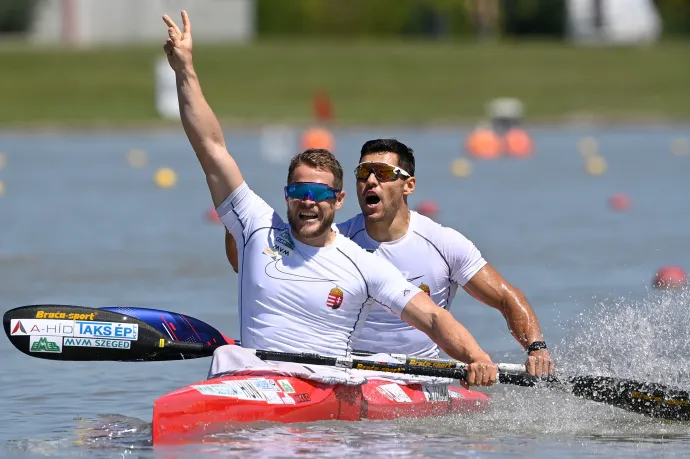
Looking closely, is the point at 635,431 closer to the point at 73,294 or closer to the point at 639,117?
the point at 73,294

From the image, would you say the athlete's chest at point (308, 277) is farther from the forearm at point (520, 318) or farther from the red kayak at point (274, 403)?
the forearm at point (520, 318)

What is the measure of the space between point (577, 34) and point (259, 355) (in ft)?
185

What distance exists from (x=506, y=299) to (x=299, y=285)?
1613 mm

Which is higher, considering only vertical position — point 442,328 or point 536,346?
point 442,328

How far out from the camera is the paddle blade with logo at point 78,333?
9234 mm

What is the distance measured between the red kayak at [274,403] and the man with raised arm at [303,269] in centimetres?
27

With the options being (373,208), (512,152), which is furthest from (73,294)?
(512,152)

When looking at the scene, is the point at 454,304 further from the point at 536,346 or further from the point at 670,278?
the point at 536,346

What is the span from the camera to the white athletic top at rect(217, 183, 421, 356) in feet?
28.5

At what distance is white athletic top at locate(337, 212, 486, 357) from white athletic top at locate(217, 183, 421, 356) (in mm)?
587

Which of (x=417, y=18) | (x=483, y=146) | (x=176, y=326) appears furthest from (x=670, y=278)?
(x=417, y=18)

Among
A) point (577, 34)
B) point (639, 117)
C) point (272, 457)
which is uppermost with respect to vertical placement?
point (577, 34)

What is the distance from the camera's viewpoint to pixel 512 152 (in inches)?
1330

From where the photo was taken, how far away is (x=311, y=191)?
8.50m
